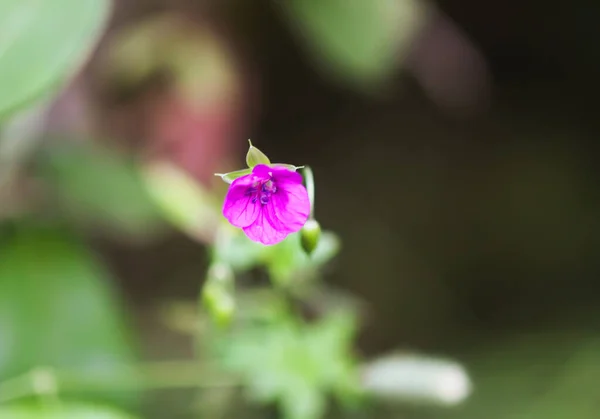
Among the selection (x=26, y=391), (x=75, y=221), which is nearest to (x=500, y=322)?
(x=75, y=221)

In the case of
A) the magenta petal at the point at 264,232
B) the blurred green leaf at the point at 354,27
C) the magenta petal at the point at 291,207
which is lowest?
the magenta petal at the point at 264,232

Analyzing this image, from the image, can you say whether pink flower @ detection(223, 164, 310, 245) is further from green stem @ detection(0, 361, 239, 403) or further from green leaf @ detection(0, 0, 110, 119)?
green stem @ detection(0, 361, 239, 403)

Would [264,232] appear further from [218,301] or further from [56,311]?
[56,311]

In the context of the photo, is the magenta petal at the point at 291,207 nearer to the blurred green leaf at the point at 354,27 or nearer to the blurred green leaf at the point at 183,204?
the blurred green leaf at the point at 183,204

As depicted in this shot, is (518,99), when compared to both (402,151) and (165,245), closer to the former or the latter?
(402,151)

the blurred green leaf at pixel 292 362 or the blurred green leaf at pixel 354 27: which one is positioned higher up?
the blurred green leaf at pixel 354 27

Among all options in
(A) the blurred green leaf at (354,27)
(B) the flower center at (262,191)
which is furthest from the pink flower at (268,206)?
(A) the blurred green leaf at (354,27)

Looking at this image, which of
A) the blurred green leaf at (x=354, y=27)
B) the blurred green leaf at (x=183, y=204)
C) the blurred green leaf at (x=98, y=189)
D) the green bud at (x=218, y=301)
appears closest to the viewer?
the green bud at (x=218, y=301)

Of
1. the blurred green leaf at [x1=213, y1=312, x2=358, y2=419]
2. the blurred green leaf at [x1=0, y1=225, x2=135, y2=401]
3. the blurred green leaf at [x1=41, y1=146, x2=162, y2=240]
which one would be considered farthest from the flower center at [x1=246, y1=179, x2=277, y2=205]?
the blurred green leaf at [x1=41, y1=146, x2=162, y2=240]

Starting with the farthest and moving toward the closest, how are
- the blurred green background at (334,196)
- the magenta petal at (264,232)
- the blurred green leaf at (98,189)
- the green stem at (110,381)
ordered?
the blurred green leaf at (98,189) < the blurred green background at (334,196) < the green stem at (110,381) < the magenta petal at (264,232)
